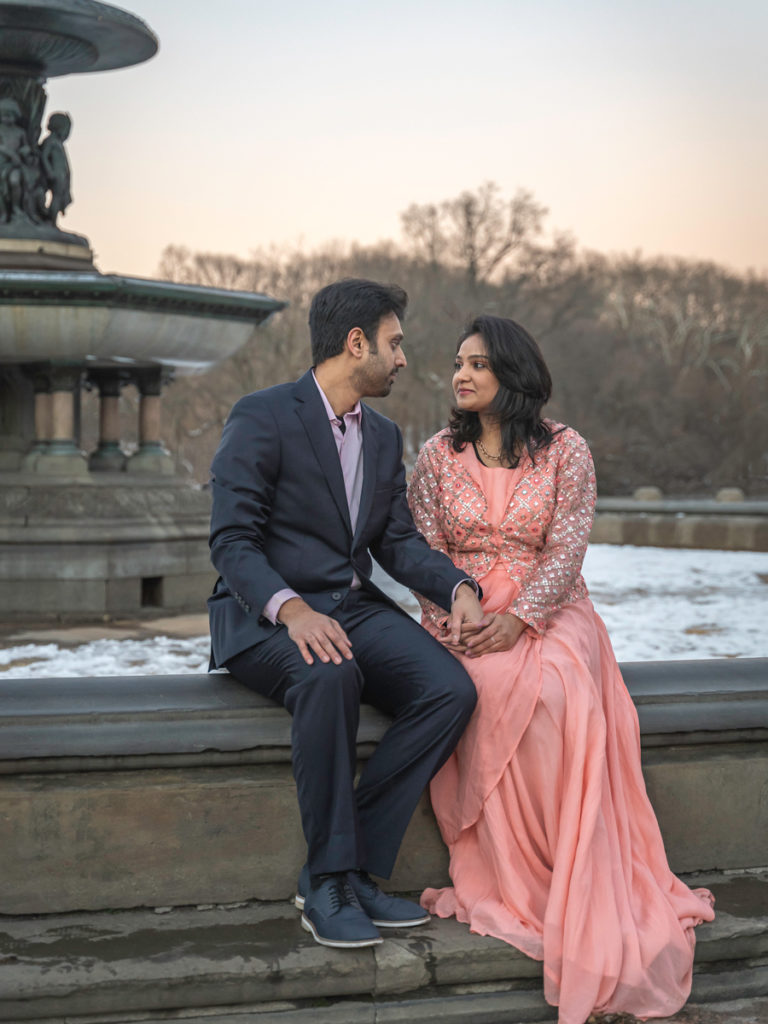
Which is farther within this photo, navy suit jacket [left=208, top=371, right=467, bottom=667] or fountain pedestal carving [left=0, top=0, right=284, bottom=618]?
fountain pedestal carving [left=0, top=0, right=284, bottom=618]

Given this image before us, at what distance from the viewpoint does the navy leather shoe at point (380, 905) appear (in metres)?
3.06

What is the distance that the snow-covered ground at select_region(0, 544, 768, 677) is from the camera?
6656mm

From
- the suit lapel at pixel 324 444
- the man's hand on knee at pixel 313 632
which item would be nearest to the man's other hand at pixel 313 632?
the man's hand on knee at pixel 313 632

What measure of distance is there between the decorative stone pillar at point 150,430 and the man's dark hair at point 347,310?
6.41 m

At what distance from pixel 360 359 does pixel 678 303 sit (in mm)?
66340

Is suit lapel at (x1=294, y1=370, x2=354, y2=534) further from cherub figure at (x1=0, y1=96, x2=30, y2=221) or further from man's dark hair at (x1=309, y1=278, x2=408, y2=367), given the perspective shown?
cherub figure at (x1=0, y1=96, x2=30, y2=221)

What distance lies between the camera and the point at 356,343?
3.56 metres

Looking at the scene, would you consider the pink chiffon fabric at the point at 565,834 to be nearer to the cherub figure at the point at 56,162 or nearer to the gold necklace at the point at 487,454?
the gold necklace at the point at 487,454

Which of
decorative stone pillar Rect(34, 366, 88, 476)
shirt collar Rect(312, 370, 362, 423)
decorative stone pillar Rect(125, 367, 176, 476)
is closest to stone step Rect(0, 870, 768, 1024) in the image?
shirt collar Rect(312, 370, 362, 423)

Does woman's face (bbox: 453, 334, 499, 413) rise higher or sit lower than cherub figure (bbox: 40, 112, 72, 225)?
lower

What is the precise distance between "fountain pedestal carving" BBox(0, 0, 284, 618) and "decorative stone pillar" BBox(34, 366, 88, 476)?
0.03 feet

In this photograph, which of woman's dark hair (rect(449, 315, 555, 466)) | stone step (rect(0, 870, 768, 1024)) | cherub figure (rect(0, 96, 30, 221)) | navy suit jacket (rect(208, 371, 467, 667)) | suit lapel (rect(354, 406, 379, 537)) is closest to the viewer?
stone step (rect(0, 870, 768, 1024))

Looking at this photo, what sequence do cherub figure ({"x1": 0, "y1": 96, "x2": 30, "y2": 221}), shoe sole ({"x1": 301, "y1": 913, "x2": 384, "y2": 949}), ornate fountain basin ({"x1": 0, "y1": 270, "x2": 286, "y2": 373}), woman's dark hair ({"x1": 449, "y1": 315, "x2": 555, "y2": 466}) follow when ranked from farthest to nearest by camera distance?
cherub figure ({"x1": 0, "y1": 96, "x2": 30, "y2": 221}) → ornate fountain basin ({"x1": 0, "y1": 270, "x2": 286, "y2": 373}) → woman's dark hair ({"x1": 449, "y1": 315, "x2": 555, "y2": 466}) → shoe sole ({"x1": 301, "y1": 913, "x2": 384, "y2": 949})

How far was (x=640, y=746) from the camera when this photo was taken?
11.1ft
